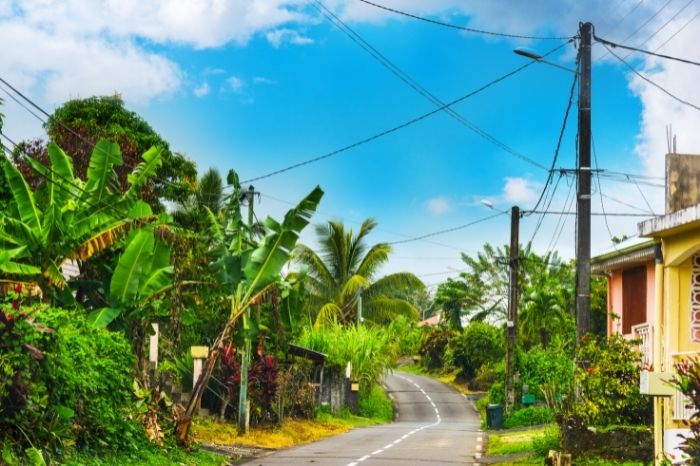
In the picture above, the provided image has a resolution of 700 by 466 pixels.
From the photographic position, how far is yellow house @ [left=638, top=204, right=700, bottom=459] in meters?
15.6

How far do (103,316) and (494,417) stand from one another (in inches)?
866

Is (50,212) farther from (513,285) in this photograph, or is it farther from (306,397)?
(513,285)

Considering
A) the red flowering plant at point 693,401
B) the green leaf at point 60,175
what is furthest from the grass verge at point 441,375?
the red flowering plant at point 693,401

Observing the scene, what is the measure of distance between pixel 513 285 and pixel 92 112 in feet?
56.6

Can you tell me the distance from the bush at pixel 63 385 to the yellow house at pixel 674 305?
9.16 m

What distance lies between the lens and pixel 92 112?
38844 millimetres

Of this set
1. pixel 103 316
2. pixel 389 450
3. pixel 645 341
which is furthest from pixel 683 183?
pixel 389 450

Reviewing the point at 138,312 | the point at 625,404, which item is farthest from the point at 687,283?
the point at 138,312

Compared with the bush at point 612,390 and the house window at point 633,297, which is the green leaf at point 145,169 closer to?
the bush at point 612,390

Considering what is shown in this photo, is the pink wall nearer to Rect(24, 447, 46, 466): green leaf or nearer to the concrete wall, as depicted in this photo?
the concrete wall

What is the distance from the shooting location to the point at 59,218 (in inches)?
806

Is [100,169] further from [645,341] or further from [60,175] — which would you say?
[645,341]

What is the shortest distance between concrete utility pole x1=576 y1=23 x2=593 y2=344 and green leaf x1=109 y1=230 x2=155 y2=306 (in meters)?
8.57

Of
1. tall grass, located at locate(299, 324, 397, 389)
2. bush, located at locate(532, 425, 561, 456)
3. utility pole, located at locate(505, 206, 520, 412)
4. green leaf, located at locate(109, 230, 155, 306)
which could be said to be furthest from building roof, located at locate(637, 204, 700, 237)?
tall grass, located at locate(299, 324, 397, 389)
